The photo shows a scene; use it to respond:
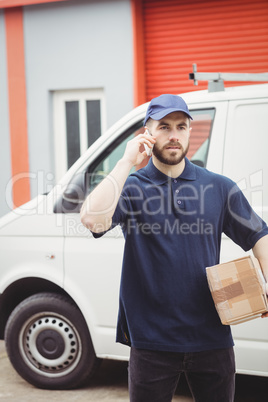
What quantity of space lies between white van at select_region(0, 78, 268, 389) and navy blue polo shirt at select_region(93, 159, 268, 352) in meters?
1.32

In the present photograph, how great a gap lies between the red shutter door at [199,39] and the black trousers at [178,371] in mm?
6735

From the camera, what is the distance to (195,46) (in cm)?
898

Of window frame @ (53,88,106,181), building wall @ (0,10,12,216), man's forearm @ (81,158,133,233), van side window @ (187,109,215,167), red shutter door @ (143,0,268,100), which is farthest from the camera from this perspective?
building wall @ (0,10,12,216)

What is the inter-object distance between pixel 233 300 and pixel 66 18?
25.6 feet

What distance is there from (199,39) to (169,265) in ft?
23.1

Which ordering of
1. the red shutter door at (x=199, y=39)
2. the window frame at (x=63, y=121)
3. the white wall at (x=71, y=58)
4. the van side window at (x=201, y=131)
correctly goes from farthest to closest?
1. the window frame at (x=63, y=121)
2. the white wall at (x=71, y=58)
3. the red shutter door at (x=199, y=39)
4. the van side window at (x=201, y=131)

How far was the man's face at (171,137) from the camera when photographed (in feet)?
8.43

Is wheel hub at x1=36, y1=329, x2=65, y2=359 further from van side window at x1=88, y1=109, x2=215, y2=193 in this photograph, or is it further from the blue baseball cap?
the blue baseball cap

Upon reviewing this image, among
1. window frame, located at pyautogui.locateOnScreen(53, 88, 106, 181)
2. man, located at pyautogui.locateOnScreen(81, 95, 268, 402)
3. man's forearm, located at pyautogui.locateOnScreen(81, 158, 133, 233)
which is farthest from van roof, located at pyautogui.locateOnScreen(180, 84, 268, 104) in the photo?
window frame, located at pyautogui.locateOnScreen(53, 88, 106, 181)

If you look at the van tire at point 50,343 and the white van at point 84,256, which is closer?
the white van at point 84,256

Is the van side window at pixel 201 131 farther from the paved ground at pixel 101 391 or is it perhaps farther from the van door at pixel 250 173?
the paved ground at pixel 101 391

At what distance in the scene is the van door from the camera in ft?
12.5

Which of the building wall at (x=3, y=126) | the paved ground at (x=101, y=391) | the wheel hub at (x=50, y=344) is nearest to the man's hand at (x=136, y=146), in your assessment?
the wheel hub at (x=50, y=344)

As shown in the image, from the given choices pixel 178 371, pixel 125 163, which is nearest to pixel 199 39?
pixel 125 163
